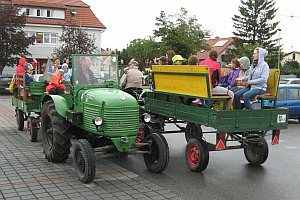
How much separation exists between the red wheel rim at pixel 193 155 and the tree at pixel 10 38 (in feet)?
104

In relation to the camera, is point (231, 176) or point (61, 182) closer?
point (61, 182)

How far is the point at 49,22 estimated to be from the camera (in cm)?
4659

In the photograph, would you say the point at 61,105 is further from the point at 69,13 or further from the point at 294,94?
the point at 69,13

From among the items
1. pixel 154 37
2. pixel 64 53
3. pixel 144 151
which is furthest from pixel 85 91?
pixel 154 37

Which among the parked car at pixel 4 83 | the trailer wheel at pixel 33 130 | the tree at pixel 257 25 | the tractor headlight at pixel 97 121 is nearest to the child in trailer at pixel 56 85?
the trailer wheel at pixel 33 130

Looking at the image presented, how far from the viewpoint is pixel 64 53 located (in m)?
38.1

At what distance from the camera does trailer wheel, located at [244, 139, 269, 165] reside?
816 cm

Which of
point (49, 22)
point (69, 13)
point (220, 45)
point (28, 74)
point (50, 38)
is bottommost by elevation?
point (28, 74)

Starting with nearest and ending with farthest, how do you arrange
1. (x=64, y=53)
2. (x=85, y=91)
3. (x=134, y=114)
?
(x=134, y=114) < (x=85, y=91) < (x=64, y=53)

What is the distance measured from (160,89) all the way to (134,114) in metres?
2.00

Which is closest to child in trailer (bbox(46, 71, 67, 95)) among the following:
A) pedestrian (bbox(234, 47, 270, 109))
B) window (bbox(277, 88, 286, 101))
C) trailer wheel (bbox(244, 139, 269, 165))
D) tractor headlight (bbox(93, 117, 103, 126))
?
tractor headlight (bbox(93, 117, 103, 126))

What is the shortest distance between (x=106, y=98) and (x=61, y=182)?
5.19ft

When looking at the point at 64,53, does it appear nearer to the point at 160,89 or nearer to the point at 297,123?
the point at 297,123

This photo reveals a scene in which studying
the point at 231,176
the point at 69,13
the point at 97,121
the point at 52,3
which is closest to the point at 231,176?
the point at 231,176
